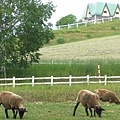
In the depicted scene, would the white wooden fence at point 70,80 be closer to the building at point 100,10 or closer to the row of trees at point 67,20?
the building at point 100,10

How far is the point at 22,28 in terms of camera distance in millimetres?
31578

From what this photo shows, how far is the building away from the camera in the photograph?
338 ft

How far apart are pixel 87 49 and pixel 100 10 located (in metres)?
52.1

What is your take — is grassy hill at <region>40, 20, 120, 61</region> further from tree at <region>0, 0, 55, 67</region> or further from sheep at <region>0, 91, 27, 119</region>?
sheep at <region>0, 91, 27, 119</region>

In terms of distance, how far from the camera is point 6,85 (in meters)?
28.3

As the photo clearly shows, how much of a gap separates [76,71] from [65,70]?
88 cm

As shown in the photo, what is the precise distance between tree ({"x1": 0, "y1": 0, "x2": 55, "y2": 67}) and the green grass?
445 centimetres

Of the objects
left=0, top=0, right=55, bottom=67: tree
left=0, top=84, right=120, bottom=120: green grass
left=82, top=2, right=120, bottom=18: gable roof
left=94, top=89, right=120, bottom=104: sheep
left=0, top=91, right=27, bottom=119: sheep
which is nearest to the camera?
left=0, top=91, right=27, bottom=119: sheep

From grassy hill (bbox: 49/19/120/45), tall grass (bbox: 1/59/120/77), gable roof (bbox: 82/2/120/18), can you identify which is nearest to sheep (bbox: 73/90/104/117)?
tall grass (bbox: 1/59/120/77)

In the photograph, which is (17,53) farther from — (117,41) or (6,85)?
(117,41)

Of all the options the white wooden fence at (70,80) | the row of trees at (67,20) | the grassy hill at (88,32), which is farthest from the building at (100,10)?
the white wooden fence at (70,80)

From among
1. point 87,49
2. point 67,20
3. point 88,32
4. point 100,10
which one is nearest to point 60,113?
point 87,49

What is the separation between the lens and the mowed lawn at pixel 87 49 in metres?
46.0

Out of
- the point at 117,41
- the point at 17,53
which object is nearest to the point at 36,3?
the point at 17,53
